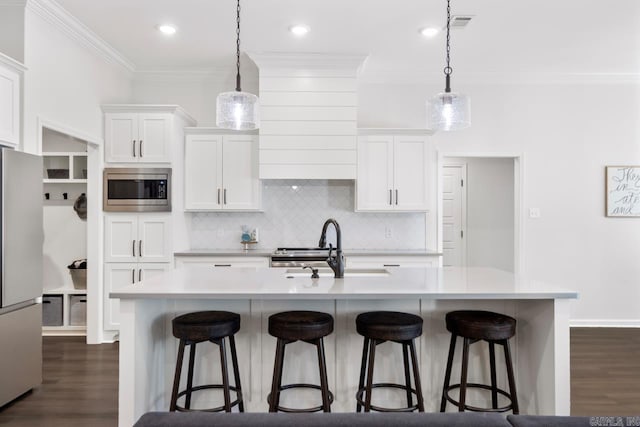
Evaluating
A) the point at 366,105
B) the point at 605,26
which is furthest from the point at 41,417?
the point at 605,26

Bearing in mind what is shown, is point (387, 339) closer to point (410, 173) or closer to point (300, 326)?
point (300, 326)

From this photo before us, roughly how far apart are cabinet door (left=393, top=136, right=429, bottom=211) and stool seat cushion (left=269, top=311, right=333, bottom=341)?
262cm

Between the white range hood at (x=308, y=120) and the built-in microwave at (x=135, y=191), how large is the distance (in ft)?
3.43

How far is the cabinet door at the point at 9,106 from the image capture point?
289 centimetres

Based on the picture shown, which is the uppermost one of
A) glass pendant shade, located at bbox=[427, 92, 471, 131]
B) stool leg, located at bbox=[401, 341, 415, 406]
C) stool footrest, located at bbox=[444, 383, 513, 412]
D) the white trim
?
the white trim

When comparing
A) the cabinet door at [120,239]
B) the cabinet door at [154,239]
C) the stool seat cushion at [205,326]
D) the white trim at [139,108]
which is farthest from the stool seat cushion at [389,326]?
the white trim at [139,108]

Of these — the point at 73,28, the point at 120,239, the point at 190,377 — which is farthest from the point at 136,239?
the point at 190,377

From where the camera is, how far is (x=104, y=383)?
328cm

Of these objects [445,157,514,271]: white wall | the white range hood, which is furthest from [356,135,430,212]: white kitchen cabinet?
[445,157,514,271]: white wall

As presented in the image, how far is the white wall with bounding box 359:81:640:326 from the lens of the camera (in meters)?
4.98

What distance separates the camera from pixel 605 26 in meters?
3.79

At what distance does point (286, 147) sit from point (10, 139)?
2.39 meters

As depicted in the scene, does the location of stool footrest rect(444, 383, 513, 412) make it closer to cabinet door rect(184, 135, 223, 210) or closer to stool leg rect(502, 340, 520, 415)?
stool leg rect(502, 340, 520, 415)

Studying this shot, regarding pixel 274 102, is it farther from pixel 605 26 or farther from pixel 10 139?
pixel 605 26
